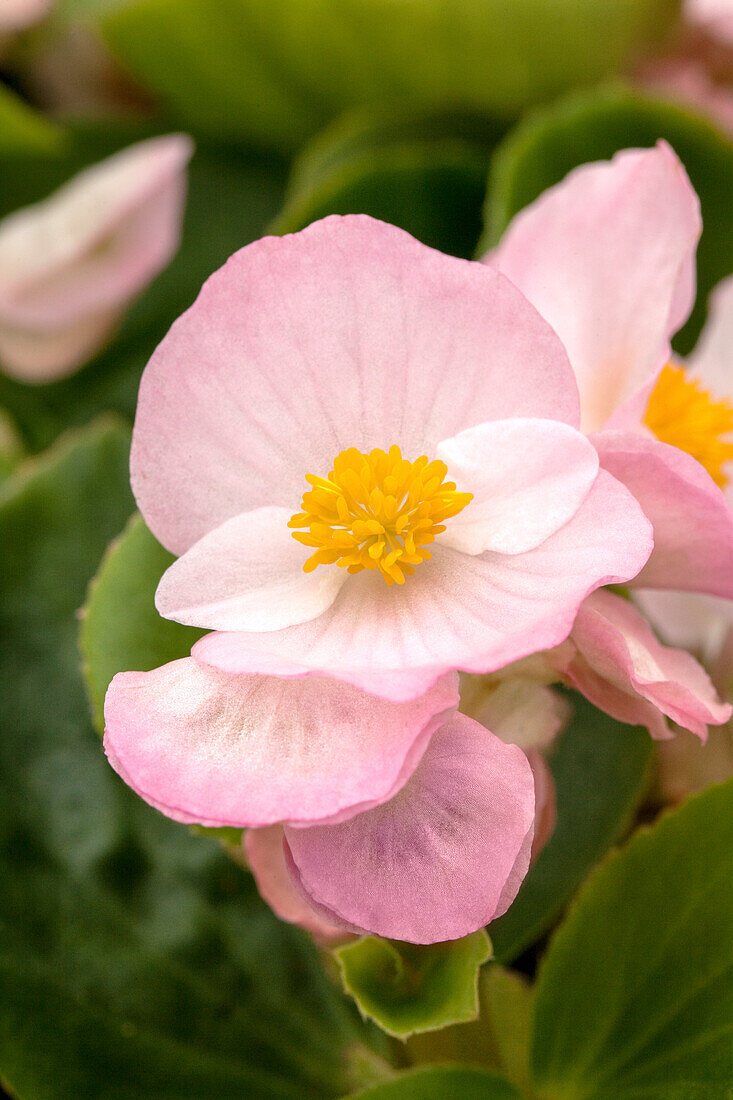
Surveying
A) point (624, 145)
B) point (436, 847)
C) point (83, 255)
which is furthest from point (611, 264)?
point (83, 255)

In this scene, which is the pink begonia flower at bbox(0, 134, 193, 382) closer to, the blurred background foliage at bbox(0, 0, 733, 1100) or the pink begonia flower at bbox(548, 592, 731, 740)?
the blurred background foliage at bbox(0, 0, 733, 1100)

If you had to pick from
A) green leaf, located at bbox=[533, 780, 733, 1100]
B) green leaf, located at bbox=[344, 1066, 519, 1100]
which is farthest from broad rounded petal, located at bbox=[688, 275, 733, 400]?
→ green leaf, located at bbox=[344, 1066, 519, 1100]

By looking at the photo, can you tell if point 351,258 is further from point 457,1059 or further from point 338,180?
point 338,180

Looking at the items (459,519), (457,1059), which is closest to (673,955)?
(457,1059)

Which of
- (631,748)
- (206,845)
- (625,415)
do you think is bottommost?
(206,845)

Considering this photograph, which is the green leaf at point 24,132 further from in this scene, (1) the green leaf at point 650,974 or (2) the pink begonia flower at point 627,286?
(1) the green leaf at point 650,974

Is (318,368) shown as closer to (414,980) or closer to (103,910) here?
(414,980)
